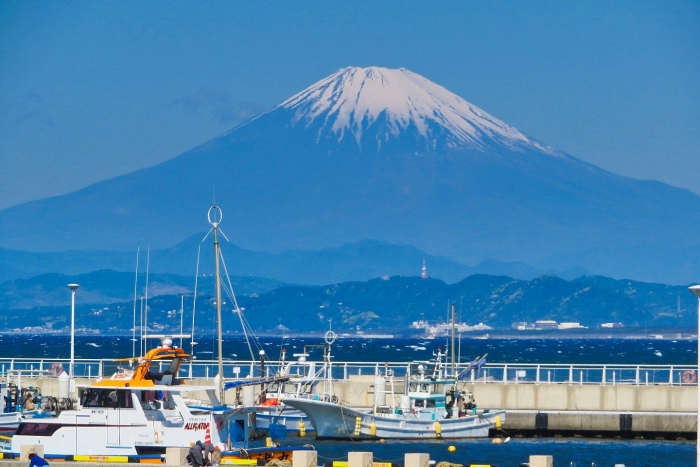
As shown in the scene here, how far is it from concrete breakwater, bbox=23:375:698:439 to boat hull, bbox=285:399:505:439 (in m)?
3.11

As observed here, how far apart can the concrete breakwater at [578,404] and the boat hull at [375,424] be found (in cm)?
311

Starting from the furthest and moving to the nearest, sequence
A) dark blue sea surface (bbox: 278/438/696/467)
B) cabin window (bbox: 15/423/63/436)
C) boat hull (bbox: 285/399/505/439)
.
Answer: boat hull (bbox: 285/399/505/439), dark blue sea surface (bbox: 278/438/696/467), cabin window (bbox: 15/423/63/436)

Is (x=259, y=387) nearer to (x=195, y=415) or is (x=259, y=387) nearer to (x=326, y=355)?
(x=326, y=355)

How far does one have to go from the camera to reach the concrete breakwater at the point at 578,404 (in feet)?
183

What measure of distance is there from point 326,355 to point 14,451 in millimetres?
19747

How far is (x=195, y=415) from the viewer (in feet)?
128

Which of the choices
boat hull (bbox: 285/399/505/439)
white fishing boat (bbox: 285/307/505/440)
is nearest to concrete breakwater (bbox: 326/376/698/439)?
white fishing boat (bbox: 285/307/505/440)

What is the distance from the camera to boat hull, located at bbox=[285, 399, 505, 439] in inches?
2087

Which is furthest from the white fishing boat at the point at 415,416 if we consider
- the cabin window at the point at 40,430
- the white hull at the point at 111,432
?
the cabin window at the point at 40,430

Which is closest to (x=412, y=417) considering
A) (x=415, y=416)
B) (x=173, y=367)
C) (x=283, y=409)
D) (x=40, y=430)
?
(x=415, y=416)

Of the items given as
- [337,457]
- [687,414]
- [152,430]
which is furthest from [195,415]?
[687,414]

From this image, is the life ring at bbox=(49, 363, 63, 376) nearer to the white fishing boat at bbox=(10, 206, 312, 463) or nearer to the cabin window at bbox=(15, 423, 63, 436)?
the white fishing boat at bbox=(10, 206, 312, 463)

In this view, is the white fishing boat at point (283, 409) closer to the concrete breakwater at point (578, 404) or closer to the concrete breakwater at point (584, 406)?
the concrete breakwater at point (578, 404)

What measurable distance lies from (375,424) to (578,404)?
9743 mm
